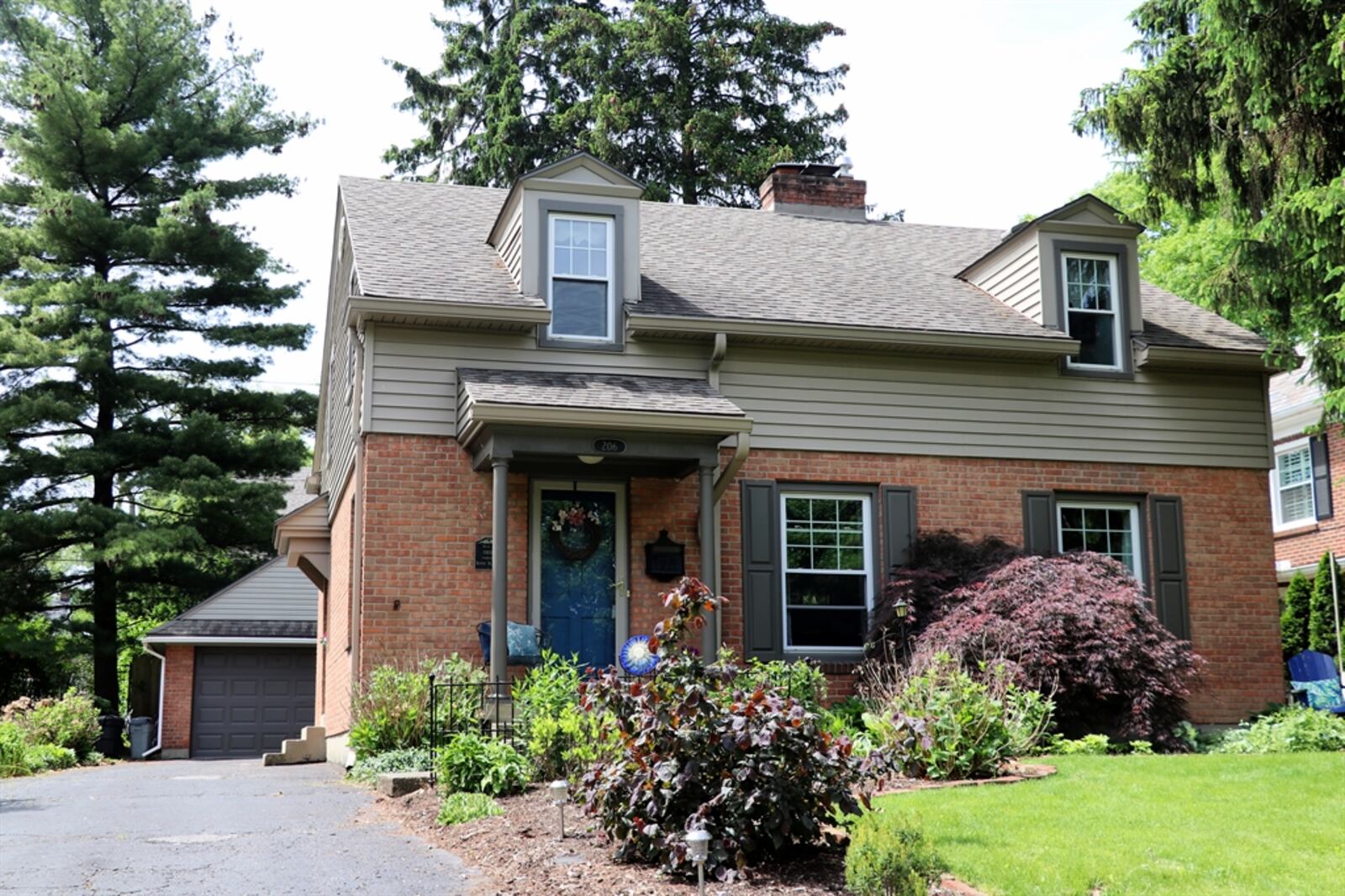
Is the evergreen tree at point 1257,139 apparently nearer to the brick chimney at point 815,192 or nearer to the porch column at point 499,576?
the brick chimney at point 815,192

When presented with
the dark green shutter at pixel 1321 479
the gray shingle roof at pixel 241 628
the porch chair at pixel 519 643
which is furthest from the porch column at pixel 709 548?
the dark green shutter at pixel 1321 479

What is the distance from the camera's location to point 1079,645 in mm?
12039

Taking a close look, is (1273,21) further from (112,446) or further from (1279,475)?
(112,446)

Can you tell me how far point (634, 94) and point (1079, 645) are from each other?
70.1 ft

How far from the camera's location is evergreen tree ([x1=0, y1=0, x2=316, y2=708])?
78.0 feet

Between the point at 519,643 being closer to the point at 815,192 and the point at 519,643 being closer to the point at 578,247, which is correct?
the point at 578,247

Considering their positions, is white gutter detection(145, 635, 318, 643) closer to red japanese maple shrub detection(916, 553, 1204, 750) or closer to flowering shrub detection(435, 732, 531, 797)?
red japanese maple shrub detection(916, 553, 1204, 750)

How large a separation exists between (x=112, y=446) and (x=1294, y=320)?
19587 mm

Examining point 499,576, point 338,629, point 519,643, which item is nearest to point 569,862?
point 499,576

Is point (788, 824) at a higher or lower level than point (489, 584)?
lower

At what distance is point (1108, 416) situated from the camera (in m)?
15.1

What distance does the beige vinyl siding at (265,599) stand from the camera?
22750 mm

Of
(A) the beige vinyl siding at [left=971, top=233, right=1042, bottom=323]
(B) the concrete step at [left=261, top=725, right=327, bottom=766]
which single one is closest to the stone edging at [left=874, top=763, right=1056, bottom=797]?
(A) the beige vinyl siding at [left=971, top=233, right=1042, bottom=323]

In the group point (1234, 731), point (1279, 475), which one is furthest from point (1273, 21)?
point (1279, 475)
